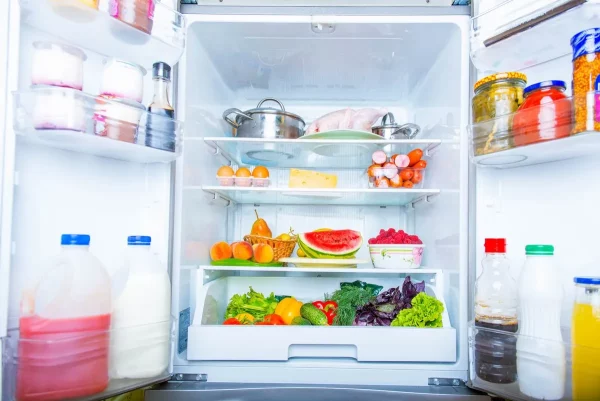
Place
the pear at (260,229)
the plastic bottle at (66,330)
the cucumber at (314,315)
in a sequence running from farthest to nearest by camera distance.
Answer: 1. the pear at (260,229)
2. the cucumber at (314,315)
3. the plastic bottle at (66,330)

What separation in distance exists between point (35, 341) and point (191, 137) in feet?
2.49

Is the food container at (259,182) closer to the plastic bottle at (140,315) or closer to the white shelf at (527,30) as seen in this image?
the plastic bottle at (140,315)

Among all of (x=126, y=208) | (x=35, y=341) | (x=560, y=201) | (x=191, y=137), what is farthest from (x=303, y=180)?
(x=35, y=341)

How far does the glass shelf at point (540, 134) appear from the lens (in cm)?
87

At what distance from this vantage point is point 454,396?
1.12m

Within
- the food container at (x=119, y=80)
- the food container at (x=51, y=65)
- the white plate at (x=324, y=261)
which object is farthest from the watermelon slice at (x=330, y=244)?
the food container at (x=51, y=65)

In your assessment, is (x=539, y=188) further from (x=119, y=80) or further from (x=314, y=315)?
(x=119, y=80)

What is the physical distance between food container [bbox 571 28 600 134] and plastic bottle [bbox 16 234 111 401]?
1165 mm

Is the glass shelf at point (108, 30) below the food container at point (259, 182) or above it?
above

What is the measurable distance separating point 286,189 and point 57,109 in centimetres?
78

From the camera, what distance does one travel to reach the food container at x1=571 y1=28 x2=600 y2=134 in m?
0.85

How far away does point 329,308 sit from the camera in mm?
1484

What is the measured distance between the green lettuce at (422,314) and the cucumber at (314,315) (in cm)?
24

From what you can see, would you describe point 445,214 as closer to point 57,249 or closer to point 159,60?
point 159,60
